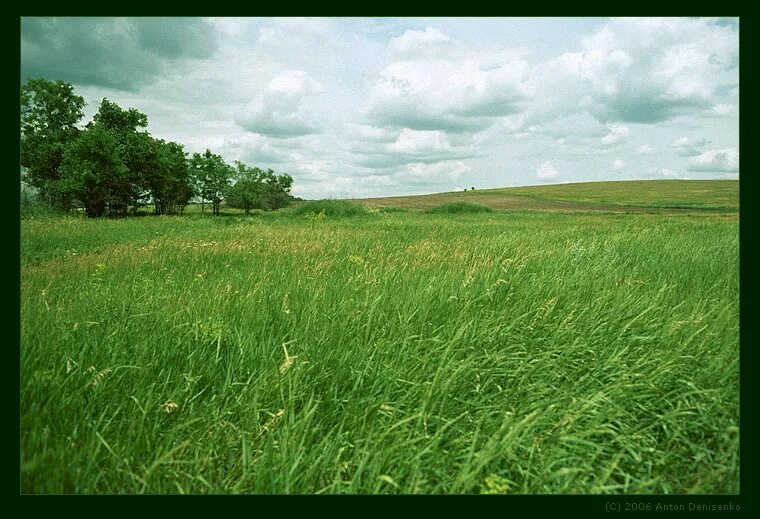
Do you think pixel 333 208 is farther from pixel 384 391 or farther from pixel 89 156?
pixel 384 391

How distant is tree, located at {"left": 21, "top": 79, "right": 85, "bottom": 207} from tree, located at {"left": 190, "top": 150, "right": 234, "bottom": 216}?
21662 millimetres

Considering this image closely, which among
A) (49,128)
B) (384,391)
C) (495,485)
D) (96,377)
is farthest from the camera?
(49,128)

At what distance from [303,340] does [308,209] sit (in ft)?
99.4

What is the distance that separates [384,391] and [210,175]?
59.2m

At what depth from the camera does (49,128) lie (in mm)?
31078

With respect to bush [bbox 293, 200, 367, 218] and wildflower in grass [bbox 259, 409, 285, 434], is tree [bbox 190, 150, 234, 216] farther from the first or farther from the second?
wildflower in grass [bbox 259, 409, 285, 434]

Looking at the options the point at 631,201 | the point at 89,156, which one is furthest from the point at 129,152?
the point at 631,201

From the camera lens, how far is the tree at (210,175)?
54375 mm

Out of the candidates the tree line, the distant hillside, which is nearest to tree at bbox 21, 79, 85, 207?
the tree line

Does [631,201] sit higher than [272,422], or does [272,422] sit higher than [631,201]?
[631,201]

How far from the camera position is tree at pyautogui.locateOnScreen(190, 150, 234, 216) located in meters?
54.4

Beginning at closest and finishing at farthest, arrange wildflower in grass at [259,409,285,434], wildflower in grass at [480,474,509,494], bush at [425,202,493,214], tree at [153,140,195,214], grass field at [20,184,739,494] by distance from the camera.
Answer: wildflower in grass at [480,474,509,494] → grass field at [20,184,739,494] → wildflower in grass at [259,409,285,434] → tree at [153,140,195,214] → bush at [425,202,493,214]
